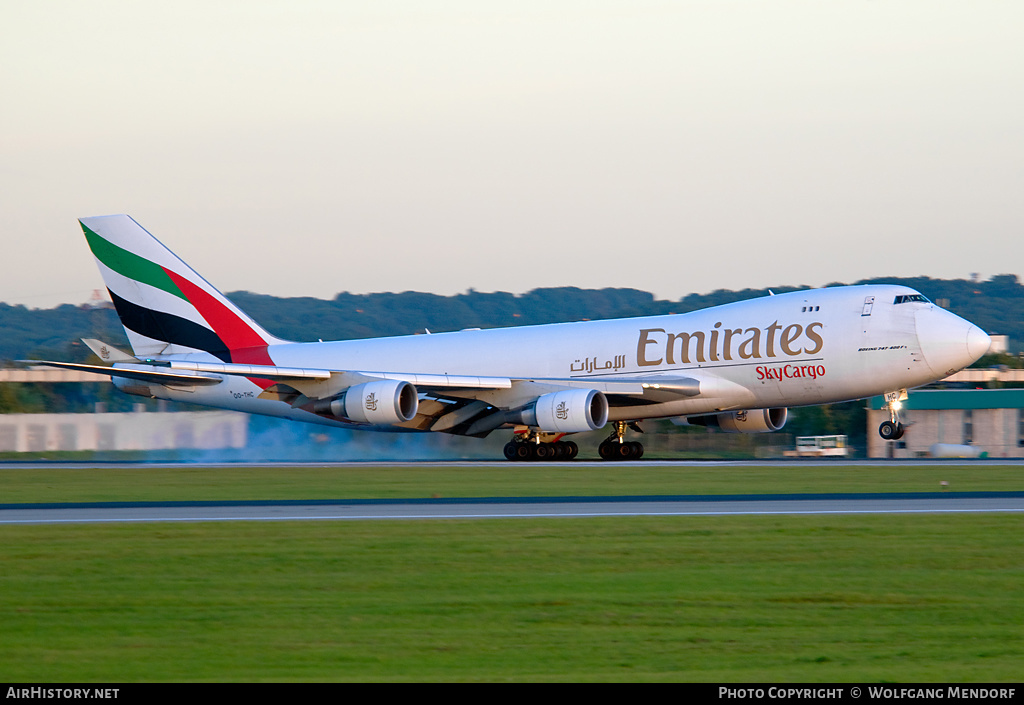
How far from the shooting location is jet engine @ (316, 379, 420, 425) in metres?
37.0

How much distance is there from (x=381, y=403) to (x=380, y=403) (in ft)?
0.11

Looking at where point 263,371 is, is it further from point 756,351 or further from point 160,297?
point 756,351

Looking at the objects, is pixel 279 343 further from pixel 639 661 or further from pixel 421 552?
pixel 639 661

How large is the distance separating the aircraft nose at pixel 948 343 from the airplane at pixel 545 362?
0.14ft

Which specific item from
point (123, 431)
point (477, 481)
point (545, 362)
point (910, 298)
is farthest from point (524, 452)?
point (123, 431)

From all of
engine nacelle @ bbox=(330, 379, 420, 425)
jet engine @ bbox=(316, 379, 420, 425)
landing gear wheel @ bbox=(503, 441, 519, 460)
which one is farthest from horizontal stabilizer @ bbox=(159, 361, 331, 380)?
landing gear wheel @ bbox=(503, 441, 519, 460)

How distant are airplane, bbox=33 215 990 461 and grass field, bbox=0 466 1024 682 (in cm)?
1726

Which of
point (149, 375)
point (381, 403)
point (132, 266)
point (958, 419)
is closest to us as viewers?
point (381, 403)

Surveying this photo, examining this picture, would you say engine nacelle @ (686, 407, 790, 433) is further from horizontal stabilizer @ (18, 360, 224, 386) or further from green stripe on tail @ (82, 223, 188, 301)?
green stripe on tail @ (82, 223, 188, 301)

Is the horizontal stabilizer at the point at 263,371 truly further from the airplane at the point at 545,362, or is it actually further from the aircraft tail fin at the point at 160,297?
the aircraft tail fin at the point at 160,297

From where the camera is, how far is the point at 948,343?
3434 centimetres

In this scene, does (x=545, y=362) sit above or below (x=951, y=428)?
above

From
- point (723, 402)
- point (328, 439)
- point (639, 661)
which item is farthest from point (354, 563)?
point (328, 439)

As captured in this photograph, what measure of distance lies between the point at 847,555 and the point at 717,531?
2829 mm
